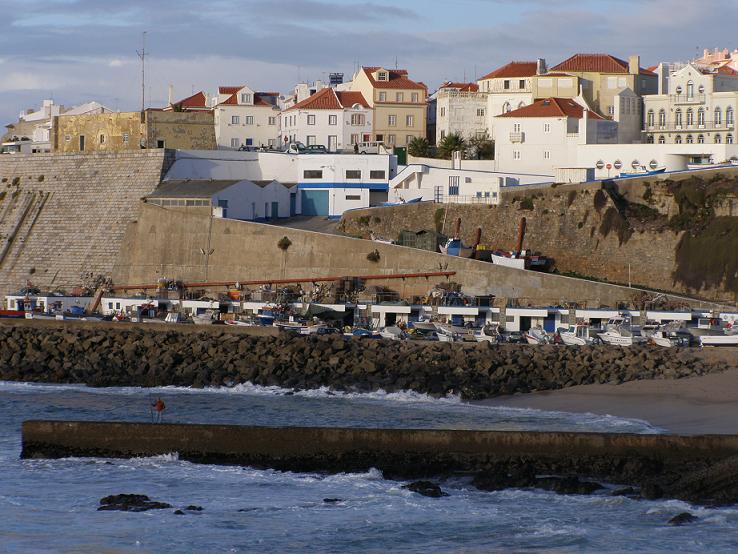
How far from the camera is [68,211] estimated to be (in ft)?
151

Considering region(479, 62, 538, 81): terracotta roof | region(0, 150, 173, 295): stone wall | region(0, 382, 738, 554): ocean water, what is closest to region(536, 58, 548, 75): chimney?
region(479, 62, 538, 81): terracotta roof

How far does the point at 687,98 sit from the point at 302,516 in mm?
31802

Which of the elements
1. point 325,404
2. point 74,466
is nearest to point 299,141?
point 325,404

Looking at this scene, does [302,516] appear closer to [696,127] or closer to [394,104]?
[696,127]

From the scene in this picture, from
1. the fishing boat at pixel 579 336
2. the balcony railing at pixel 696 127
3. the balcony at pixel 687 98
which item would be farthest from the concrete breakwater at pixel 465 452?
the balcony at pixel 687 98

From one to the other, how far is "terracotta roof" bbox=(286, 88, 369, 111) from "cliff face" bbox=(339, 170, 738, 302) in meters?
11.6

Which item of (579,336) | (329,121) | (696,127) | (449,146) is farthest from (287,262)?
(696,127)

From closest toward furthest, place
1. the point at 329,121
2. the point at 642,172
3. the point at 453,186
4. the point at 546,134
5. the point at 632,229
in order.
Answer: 1. the point at 632,229
2. the point at 642,172
3. the point at 453,186
4. the point at 546,134
5. the point at 329,121

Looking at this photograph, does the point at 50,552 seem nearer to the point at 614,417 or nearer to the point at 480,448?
the point at 480,448

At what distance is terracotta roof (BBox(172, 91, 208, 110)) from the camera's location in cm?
5747

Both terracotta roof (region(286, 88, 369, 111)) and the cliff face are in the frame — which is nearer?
the cliff face

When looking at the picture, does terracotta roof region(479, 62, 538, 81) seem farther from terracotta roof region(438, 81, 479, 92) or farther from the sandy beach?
the sandy beach

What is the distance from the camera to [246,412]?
26812 mm

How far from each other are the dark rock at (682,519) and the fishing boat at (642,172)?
2327 centimetres
